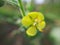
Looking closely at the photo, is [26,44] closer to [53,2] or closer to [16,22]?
[16,22]

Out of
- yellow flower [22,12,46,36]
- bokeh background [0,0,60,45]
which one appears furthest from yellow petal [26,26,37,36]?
bokeh background [0,0,60,45]

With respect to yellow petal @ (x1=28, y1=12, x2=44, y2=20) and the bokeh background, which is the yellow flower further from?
the bokeh background

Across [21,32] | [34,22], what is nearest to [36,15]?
[34,22]

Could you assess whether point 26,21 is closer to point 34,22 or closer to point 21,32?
point 34,22

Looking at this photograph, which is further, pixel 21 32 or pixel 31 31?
pixel 21 32

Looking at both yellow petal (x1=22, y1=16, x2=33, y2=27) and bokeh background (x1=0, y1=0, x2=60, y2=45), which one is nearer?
yellow petal (x1=22, y1=16, x2=33, y2=27)

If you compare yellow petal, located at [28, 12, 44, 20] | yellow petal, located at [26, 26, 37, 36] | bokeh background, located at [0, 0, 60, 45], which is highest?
yellow petal, located at [28, 12, 44, 20]

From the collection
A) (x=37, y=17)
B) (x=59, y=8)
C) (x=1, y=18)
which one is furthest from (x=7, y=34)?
(x=37, y=17)

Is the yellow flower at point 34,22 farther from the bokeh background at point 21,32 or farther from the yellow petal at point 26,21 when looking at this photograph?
the bokeh background at point 21,32
